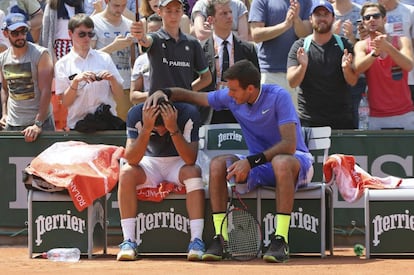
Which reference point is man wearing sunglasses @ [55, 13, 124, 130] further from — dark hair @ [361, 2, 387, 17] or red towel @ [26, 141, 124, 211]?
dark hair @ [361, 2, 387, 17]

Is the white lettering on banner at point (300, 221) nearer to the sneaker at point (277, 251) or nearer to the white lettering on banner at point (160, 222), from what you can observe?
the sneaker at point (277, 251)

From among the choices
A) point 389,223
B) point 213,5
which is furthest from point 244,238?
point 213,5

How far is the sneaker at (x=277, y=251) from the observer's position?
9.26 m

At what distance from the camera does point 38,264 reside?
9508 millimetres

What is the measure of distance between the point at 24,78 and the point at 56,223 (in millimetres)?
2271

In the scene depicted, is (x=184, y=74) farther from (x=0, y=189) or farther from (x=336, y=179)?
(x=0, y=189)

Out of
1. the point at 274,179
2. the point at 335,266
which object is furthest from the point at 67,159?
the point at 335,266

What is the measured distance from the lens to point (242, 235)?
31.3ft

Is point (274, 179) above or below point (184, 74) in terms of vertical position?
below

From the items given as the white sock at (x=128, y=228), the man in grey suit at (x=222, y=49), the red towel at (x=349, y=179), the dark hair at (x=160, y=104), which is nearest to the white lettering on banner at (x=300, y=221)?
the red towel at (x=349, y=179)

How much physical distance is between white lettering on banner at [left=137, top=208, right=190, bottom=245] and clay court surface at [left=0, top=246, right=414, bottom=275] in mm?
277

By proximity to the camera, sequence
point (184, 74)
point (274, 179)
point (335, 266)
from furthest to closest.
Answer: point (184, 74) < point (274, 179) < point (335, 266)

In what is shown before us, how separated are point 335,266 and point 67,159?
9.20 feet

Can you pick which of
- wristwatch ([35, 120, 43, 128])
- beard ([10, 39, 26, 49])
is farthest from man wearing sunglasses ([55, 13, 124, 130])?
beard ([10, 39, 26, 49])
